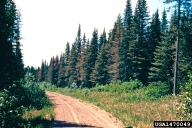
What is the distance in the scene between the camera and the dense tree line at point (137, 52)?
3378cm

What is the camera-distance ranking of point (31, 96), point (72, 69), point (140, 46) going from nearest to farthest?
1. point (31, 96)
2. point (140, 46)
3. point (72, 69)

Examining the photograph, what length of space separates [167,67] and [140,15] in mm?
15172

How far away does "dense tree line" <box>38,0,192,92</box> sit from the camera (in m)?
33.8

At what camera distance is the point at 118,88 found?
138 ft

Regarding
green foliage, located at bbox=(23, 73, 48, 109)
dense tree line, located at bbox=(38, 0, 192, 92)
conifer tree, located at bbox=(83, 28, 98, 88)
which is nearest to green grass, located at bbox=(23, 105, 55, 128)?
green foliage, located at bbox=(23, 73, 48, 109)

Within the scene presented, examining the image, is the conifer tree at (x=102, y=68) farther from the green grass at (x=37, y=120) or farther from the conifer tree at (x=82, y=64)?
the green grass at (x=37, y=120)

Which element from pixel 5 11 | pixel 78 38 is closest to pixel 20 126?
pixel 5 11

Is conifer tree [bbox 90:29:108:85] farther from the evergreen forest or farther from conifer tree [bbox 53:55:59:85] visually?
conifer tree [bbox 53:55:59:85]

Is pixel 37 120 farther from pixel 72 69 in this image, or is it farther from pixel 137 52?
pixel 72 69

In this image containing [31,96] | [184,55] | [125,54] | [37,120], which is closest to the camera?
[37,120]

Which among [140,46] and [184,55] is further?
[140,46]

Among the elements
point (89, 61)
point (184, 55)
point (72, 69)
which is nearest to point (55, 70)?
point (72, 69)

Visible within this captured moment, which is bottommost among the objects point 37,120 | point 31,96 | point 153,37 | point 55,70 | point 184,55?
point 37,120

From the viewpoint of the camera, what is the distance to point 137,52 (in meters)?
46.2
